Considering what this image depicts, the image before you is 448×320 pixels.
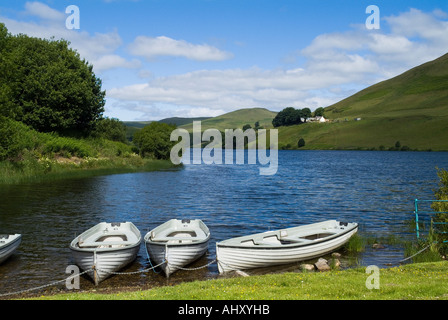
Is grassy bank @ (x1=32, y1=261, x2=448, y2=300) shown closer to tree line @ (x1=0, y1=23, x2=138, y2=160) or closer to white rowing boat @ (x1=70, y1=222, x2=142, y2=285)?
white rowing boat @ (x1=70, y1=222, x2=142, y2=285)

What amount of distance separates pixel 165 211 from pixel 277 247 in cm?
1780

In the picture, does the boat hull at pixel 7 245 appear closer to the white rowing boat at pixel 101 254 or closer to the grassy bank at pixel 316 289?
the white rowing boat at pixel 101 254

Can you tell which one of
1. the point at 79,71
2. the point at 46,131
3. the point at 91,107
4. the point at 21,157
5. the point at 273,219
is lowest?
the point at 273,219

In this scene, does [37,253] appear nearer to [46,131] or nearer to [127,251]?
[127,251]

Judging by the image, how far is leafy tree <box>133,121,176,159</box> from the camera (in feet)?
279

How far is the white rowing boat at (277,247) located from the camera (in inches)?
662

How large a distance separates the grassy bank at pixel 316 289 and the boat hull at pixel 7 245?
21.2 ft

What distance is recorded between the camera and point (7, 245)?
57.1 feet

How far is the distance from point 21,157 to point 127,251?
38201mm

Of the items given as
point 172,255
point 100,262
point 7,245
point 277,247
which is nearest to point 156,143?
point 7,245

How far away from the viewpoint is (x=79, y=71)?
2638 inches

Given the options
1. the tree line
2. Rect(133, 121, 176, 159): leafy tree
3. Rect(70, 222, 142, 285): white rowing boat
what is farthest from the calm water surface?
Rect(133, 121, 176, 159): leafy tree
